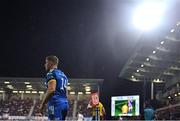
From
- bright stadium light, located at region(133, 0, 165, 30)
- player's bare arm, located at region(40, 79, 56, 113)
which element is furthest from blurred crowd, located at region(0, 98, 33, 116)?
player's bare arm, located at region(40, 79, 56, 113)

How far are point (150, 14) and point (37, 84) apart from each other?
16978 mm

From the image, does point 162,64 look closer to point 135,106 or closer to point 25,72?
point 135,106

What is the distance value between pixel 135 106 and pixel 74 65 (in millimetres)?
17214

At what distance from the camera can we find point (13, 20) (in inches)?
1587

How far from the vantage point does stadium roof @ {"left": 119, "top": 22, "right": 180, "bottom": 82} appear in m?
26.2

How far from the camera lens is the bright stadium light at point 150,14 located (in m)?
22.8

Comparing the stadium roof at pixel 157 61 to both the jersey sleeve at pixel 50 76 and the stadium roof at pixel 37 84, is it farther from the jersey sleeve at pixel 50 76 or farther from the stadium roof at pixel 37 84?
the jersey sleeve at pixel 50 76

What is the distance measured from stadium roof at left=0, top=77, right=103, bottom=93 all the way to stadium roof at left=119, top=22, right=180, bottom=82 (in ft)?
9.97

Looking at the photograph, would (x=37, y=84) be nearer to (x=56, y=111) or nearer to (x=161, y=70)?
(x=161, y=70)

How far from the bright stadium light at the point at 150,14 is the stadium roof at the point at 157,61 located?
41.6 inches

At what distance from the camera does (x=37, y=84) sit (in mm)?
38688

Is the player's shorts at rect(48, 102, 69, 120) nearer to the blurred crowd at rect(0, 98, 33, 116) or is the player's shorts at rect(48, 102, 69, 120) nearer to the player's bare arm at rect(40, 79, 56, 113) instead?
the player's bare arm at rect(40, 79, 56, 113)

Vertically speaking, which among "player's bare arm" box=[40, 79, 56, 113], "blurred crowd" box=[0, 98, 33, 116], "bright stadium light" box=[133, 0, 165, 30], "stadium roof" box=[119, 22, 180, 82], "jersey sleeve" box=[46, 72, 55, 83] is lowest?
"player's bare arm" box=[40, 79, 56, 113]

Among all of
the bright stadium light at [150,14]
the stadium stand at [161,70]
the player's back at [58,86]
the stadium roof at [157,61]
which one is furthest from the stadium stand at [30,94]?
the player's back at [58,86]
